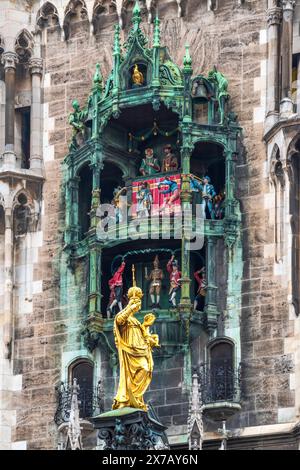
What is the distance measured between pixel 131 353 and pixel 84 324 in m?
2.71

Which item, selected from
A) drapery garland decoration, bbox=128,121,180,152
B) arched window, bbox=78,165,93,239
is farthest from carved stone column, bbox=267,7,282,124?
arched window, bbox=78,165,93,239

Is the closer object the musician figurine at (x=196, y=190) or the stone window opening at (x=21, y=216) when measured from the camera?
the musician figurine at (x=196, y=190)

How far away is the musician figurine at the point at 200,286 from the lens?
47594 millimetres

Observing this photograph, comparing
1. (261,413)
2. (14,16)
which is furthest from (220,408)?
(14,16)

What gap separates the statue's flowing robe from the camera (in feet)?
148

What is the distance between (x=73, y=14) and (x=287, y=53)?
395 centimetres

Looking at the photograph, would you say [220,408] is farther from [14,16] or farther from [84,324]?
[14,16]

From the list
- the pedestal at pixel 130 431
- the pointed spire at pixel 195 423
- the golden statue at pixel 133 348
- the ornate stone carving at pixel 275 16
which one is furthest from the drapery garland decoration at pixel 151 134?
the pedestal at pixel 130 431

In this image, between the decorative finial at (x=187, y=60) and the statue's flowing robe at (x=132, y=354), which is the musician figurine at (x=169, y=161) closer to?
the decorative finial at (x=187, y=60)

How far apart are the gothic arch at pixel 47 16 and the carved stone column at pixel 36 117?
601 mm

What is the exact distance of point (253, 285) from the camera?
4738cm

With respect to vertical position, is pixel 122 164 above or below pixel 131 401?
above

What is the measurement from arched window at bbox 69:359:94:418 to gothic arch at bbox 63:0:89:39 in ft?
17.6
